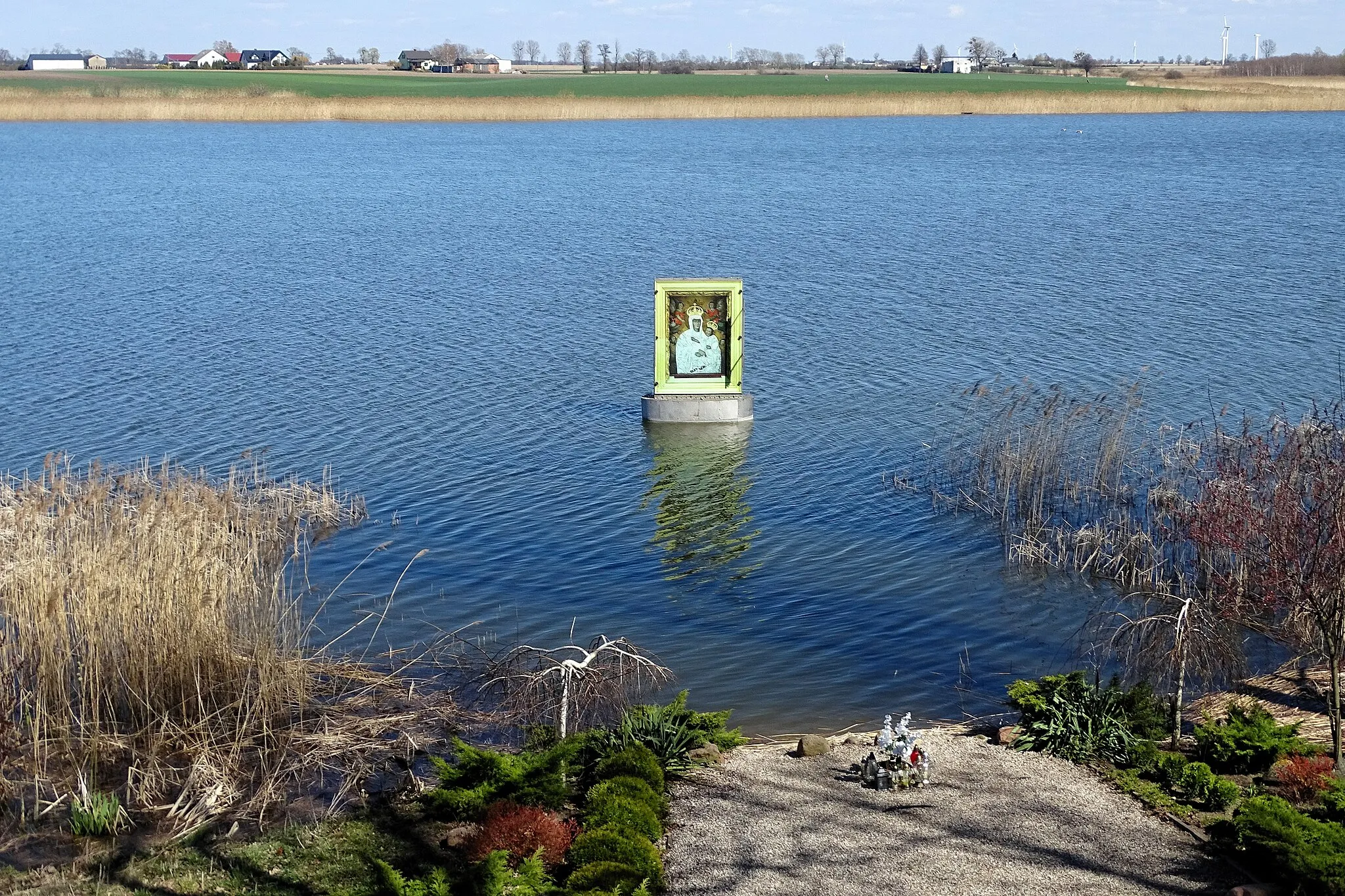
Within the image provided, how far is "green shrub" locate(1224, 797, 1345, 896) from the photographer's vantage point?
10.3 m

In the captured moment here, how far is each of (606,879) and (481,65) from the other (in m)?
180

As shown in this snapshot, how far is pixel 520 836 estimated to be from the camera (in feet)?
38.5

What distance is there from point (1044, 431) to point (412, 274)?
25.4 m

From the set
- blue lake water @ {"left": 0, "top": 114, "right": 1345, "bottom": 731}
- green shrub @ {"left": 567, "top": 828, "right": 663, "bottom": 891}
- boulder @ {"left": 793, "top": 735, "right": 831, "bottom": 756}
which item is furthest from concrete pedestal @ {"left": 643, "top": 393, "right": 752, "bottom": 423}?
green shrub @ {"left": 567, "top": 828, "right": 663, "bottom": 891}

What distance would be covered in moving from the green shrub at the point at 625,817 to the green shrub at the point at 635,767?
515 millimetres

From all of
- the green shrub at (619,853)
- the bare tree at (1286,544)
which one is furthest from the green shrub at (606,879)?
the bare tree at (1286,544)

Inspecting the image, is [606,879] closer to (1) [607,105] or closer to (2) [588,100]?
(1) [607,105]

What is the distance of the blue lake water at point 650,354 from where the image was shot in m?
19.1

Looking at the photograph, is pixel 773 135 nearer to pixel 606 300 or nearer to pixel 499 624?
pixel 606 300

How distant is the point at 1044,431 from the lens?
2323 cm

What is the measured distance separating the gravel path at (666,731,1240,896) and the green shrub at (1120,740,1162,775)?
0.51m

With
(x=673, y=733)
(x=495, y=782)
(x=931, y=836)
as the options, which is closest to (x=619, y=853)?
(x=495, y=782)

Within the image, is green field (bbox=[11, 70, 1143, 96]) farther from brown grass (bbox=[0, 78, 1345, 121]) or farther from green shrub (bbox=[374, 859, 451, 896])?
green shrub (bbox=[374, 859, 451, 896])

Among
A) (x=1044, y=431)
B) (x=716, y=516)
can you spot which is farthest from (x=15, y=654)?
(x=1044, y=431)
